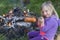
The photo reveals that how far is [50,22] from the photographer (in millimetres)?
3396

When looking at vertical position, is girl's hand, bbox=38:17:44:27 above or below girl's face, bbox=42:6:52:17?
below

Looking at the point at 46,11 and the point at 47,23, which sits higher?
the point at 46,11

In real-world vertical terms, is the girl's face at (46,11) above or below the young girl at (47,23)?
above

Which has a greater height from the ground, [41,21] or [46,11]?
[46,11]

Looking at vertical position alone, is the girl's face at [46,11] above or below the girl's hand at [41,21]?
above

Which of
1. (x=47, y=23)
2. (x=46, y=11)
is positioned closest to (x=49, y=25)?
(x=47, y=23)

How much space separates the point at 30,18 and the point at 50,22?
2.57 feet

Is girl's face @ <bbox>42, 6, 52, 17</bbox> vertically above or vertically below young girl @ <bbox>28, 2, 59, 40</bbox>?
above

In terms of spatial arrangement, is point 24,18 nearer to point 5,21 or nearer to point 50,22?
point 5,21

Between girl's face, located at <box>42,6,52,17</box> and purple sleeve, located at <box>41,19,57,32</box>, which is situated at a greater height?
girl's face, located at <box>42,6,52,17</box>

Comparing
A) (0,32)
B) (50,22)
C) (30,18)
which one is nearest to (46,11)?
(50,22)

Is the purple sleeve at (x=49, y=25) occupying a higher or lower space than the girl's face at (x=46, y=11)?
lower

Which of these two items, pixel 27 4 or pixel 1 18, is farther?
pixel 27 4

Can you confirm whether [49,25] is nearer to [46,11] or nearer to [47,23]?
[47,23]
